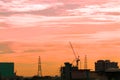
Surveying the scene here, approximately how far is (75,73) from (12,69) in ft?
250

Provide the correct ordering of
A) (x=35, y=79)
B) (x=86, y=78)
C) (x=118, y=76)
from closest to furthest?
(x=118, y=76) < (x=86, y=78) < (x=35, y=79)

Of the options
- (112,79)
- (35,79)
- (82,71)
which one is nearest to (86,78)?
(82,71)

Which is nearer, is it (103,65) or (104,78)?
(104,78)

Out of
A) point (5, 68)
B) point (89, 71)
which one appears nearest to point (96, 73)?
point (89, 71)

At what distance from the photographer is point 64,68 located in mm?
134250

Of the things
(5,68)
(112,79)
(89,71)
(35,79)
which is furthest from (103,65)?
(112,79)

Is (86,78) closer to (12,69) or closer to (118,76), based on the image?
(118,76)

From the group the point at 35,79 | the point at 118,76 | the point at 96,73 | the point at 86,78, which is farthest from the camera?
the point at 35,79

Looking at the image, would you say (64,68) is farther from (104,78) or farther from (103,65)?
(103,65)

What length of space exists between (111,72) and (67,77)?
47.9 ft

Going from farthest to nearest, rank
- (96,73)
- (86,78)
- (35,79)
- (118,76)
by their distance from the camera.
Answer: (35,79) < (96,73) < (86,78) < (118,76)

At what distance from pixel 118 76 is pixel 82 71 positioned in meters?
14.6

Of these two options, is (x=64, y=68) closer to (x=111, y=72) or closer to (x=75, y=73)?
(x=75, y=73)

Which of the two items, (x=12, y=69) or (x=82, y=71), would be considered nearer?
(x=82, y=71)
